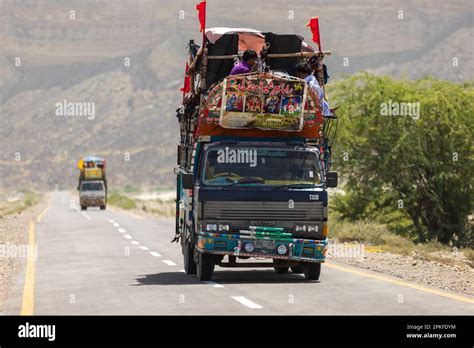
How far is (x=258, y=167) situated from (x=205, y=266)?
1974 millimetres

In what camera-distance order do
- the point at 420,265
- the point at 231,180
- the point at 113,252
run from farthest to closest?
the point at 113,252, the point at 420,265, the point at 231,180

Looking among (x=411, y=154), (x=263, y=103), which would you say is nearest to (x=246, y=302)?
(x=263, y=103)

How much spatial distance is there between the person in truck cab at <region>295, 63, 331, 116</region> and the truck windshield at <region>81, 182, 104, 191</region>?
5606 centimetres

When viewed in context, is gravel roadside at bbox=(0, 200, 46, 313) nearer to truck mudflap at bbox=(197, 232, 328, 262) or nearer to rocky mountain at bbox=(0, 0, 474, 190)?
truck mudflap at bbox=(197, 232, 328, 262)

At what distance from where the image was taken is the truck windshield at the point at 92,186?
7312 cm

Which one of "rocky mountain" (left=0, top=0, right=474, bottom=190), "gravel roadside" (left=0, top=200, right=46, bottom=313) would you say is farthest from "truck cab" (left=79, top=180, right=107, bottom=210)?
"rocky mountain" (left=0, top=0, right=474, bottom=190)

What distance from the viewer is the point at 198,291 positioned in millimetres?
15742

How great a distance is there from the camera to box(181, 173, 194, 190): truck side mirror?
16.6 m

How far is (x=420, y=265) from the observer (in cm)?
2184

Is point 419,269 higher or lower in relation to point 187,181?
lower

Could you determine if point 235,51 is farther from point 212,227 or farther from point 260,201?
point 212,227
